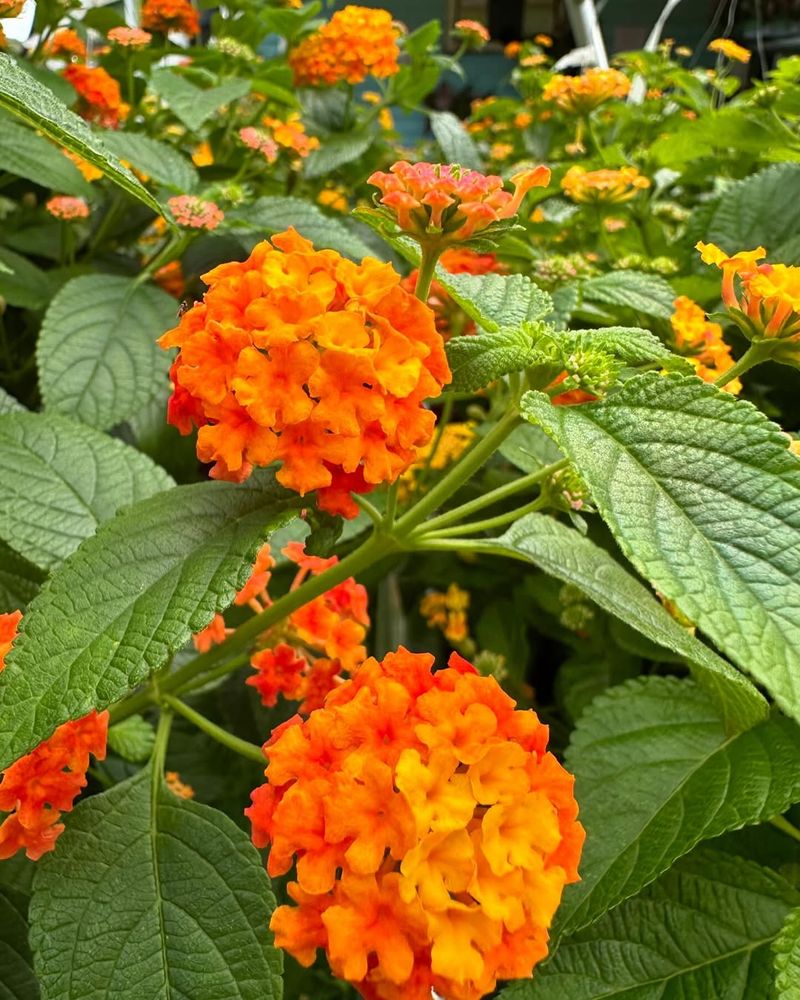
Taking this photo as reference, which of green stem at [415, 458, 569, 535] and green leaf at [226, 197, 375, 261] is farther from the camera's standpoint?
green leaf at [226, 197, 375, 261]

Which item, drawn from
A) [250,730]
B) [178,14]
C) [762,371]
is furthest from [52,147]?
[762,371]

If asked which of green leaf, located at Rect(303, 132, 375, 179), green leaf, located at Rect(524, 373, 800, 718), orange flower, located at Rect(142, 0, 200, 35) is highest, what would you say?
orange flower, located at Rect(142, 0, 200, 35)

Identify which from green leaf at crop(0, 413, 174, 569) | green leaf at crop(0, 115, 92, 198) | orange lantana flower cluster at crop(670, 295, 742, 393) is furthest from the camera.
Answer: green leaf at crop(0, 115, 92, 198)

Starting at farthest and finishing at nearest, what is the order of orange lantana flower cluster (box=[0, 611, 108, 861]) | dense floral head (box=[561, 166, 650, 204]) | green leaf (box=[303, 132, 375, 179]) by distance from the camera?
1. green leaf (box=[303, 132, 375, 179])
2. dense floral head (box=[561, 166, 650, 204])
3. orange lantana flower cluster (box=[0, 611, 108, 861])

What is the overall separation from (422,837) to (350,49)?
1.11m

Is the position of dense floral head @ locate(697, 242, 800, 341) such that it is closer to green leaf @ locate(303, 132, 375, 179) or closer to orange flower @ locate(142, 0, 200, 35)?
green leaf @ locate(303, 132, 375, 179)

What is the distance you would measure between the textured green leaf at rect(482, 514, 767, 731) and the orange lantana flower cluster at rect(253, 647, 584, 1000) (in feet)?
0.24

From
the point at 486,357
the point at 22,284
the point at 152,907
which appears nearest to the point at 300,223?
the point at 22,284

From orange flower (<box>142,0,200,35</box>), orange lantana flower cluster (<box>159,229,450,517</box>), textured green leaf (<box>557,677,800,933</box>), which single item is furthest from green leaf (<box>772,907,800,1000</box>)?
orange flower (<box>142,0,200,35</box>)

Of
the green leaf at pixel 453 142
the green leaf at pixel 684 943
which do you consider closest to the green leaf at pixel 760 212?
the green leaf at pixel 453 142

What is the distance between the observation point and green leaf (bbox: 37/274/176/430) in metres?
0.77

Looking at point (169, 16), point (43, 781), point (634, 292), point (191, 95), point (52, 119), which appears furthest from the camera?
point (169, 16)

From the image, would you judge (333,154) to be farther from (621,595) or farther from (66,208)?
(621,595)

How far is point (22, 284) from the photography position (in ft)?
3.04
